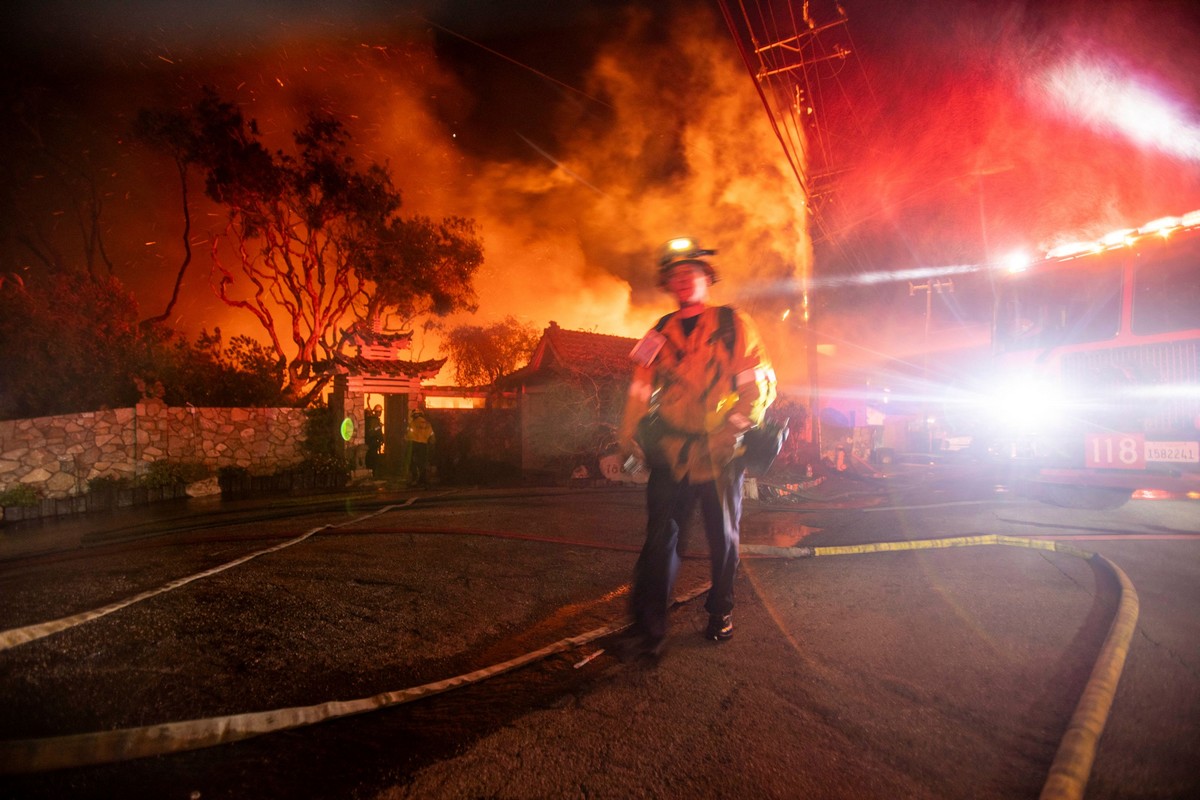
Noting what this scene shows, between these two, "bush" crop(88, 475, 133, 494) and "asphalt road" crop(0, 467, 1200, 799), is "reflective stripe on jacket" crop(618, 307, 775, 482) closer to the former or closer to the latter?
"asphalt road" crop(0, 467, 1200, 799)

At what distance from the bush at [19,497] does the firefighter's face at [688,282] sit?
12.3 meters

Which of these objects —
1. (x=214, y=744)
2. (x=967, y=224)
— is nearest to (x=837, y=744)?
(x=214, y=744)

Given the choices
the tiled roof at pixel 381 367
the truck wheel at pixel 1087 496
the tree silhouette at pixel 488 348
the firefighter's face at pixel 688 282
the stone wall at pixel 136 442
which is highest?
the tree silhouette at pixel 488 348

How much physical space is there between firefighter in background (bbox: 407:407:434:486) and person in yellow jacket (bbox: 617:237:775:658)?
1347 cm

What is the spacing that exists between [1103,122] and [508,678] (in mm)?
15408

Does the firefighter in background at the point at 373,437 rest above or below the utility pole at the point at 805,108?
below

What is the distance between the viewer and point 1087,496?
25.9 ft

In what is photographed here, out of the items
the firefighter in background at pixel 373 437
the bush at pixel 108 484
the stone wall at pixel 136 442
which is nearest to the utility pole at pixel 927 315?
the firefighter in background at pixel 373 437

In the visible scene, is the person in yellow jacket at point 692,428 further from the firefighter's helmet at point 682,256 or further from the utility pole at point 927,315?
the utility pole at point 927,315

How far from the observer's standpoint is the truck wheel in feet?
25.3

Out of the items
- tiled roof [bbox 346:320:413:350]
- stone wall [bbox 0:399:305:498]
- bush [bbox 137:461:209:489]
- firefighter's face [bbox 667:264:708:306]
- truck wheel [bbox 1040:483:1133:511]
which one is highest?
tiled roof [bbox 346:320:413:350]

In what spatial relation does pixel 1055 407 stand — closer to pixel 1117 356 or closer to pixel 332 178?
pixel 1117 356

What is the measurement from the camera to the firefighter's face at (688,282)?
117 inches

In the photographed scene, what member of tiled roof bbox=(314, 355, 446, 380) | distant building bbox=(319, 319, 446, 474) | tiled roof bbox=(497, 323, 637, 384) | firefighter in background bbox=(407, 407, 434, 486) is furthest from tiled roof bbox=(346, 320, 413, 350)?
tiled roof bbox=(497, 323, 637, 384)
